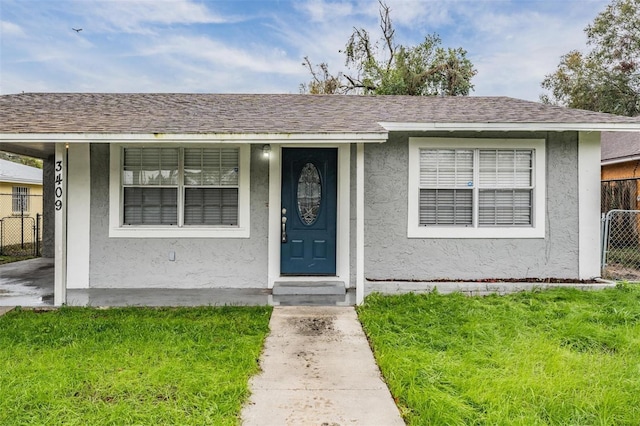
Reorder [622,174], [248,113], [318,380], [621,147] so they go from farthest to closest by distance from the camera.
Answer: [621,147]
[622,174]
[248,113]
[318,380]

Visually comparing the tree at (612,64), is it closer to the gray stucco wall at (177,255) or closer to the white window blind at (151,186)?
the gray stucco wall at (177,255)

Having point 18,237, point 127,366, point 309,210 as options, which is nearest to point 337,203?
point 309,210

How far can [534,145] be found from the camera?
22.0 feet

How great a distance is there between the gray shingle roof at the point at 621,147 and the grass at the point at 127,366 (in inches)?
458

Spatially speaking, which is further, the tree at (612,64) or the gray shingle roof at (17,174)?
the tree at (612,64)

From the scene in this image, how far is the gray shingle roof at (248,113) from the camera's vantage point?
224 inches

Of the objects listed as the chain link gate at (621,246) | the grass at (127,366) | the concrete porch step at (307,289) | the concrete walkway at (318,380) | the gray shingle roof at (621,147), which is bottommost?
the concrete walkway at (318,380)

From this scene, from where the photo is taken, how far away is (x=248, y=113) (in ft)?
22.3

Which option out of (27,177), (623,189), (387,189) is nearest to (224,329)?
(387,189)

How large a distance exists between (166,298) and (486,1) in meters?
17.6

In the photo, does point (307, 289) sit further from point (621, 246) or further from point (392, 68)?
point (392, 68)

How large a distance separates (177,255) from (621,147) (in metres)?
13.3

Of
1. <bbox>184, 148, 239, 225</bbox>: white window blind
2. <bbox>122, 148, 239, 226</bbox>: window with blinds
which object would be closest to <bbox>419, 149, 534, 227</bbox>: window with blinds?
<bbox>184, 148, 239, 225</bbox>: white window blind

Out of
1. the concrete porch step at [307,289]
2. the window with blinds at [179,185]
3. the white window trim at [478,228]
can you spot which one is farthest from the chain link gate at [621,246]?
the window with blinds at [179,185]
